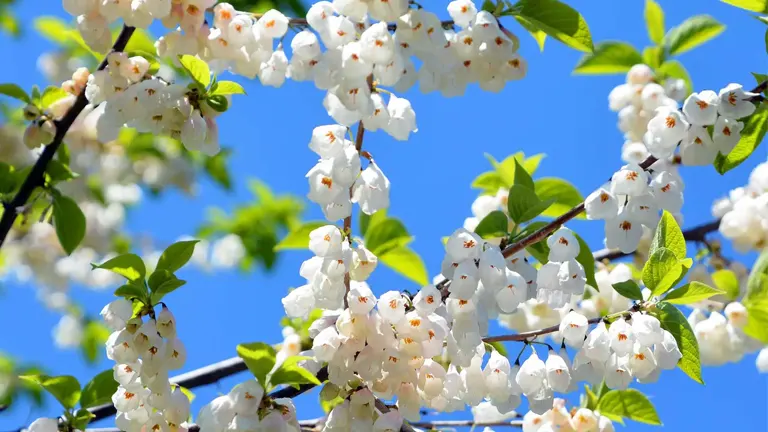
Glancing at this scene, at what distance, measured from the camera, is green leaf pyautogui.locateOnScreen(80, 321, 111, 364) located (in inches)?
217

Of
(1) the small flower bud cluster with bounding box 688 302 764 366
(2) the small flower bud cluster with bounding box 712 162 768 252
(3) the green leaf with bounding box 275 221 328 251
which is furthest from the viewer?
(2) the small flower bud cluster with bounding box 712 162 768 252

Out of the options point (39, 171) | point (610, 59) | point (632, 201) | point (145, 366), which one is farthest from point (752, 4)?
point (39, 171)

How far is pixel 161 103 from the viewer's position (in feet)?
6.48

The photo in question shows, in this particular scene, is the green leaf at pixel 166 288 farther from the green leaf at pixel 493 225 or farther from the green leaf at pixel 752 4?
the green leaf at pixel 752 4

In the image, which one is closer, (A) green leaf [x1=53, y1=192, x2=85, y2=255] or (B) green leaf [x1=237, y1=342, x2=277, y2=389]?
(B) green leaf [x1=237, y1=342, x2=277, y2=389]

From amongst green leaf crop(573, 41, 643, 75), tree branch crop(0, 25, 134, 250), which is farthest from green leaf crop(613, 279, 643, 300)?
green leaf crop(573, 41, 643, 75)

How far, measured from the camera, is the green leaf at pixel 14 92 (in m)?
2.50

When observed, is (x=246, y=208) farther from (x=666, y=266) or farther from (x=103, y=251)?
(x=666, y=266)

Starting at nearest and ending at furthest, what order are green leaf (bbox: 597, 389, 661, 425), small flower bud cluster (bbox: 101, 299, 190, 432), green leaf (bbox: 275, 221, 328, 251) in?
small flower bud cluster (bbox: 101, 299, 190, 432)
green leaf (bbox: 597, 389, 661, 425)
green leaf (bbox: 275, 221, 328, 251)

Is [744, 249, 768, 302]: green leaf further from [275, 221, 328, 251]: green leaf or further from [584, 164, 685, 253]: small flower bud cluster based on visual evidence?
[275, 221, 328, 251]: green leaf

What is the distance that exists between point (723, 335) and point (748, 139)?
1.19 m

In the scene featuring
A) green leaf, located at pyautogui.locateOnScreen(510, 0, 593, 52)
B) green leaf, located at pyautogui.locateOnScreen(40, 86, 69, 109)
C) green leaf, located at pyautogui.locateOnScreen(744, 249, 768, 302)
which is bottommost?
green leaf, located at pyautogui.locateOnScreen(744, 249, 768, 302)

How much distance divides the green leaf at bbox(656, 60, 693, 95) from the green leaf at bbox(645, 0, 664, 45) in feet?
0.34

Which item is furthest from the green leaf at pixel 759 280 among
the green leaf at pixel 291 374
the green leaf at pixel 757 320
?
the green leaf at pixel 291 374
